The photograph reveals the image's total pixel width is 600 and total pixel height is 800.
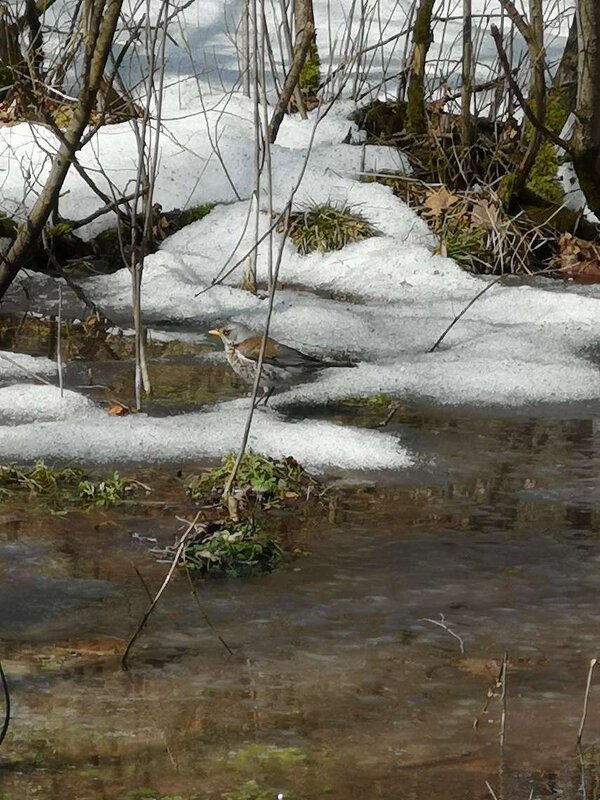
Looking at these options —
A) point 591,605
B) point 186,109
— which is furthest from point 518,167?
point 591,605

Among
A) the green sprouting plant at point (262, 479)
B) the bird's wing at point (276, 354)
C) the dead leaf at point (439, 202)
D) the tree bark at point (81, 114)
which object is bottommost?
the green sprouting plant at point (262, 479)

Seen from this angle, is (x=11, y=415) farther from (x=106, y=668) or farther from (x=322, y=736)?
(x=322, y=736)

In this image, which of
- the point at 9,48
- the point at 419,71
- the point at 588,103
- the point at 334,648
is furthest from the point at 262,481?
the point at 9,48

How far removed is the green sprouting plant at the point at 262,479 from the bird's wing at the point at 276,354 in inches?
55.4

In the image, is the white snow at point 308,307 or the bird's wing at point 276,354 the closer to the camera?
the white snow at point 308,307

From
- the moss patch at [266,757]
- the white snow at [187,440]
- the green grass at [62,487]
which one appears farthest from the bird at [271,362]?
the moss patch at [266,757]

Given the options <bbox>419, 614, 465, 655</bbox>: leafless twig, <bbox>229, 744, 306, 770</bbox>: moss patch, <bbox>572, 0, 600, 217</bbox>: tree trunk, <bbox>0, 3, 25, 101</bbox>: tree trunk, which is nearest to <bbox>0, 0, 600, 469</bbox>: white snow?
<bbox>0, 3, 25, 101</bbox>: tree trunk

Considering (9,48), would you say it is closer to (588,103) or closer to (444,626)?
(588,103)

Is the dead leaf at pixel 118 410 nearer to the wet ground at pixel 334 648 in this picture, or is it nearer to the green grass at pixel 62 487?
the wet ground at pixel 334 648

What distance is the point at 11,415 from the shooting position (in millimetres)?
6234

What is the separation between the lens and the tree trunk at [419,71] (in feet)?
35.9

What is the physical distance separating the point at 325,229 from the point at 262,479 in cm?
511

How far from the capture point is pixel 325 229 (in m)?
10.0

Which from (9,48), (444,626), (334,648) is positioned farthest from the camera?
(9,48)
